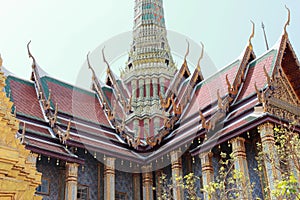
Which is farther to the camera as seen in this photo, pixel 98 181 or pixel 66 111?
pixel 66 111

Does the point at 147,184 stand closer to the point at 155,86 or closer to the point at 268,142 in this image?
the point at 268,142

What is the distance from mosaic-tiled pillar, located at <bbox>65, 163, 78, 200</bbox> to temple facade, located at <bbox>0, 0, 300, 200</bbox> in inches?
1.0

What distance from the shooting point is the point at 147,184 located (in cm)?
1328

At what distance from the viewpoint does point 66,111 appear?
14.2m

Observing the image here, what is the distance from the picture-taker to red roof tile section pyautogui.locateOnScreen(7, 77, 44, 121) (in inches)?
516

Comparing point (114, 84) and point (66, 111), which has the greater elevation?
point (114, 84)

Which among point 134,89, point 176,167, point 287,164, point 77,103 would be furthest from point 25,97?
point 287,164

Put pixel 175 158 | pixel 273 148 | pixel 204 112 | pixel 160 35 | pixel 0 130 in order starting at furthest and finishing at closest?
pixel 160 35 < pixel 204 112 < pixel 175 158 < pixel 273 148 < pixel 0 130

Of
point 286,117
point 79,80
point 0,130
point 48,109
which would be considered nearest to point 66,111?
point 48,109

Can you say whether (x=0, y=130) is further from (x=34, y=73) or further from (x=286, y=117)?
(x=34, y=73)

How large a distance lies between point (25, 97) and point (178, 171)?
16.5 ft

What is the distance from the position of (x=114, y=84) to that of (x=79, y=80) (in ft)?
4.34

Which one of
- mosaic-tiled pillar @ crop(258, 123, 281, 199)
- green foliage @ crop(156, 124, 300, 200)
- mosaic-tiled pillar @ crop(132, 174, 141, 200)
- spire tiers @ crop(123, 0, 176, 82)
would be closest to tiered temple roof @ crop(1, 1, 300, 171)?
mosaic-tiled pillar @ crop(258, 123, 281, 199)

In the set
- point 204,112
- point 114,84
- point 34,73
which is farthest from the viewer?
point 114,84
